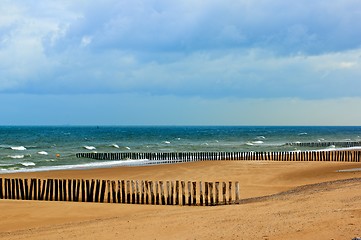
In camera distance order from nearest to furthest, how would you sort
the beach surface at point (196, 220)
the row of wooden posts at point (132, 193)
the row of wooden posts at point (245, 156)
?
the beach surface at point (196, 220), the row of wooden posts at point (132, 193), the row of wooden posts at point (245, 156)

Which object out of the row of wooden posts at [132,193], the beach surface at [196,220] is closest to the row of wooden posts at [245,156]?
the beach surface at [196,220]

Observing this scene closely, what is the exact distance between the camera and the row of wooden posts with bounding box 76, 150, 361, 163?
46688 millimetres

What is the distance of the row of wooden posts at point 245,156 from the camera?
46.7 meters

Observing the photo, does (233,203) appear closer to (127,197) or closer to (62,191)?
(127,197)

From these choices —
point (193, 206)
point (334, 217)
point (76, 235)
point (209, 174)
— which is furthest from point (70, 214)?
point (209, 174)

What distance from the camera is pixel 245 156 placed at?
50.6 metres

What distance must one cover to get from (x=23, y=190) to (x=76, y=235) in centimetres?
1121

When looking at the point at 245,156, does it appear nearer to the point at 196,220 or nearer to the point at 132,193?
the point at 132,193

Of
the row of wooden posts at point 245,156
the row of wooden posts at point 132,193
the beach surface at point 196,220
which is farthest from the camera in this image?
the row of wooden posts at point 245,156

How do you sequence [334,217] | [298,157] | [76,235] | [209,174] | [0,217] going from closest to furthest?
[334,217] → [76,235] → [0,217] → [209,174] → [298,157]

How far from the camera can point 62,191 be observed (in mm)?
24500

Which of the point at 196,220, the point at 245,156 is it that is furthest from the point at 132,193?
the point at 245,156

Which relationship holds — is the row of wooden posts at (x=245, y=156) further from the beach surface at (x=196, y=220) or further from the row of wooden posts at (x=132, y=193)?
the row of wooden posts at (x=132, y=193)

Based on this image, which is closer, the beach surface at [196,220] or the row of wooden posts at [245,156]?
the beach surface at [196,220]
